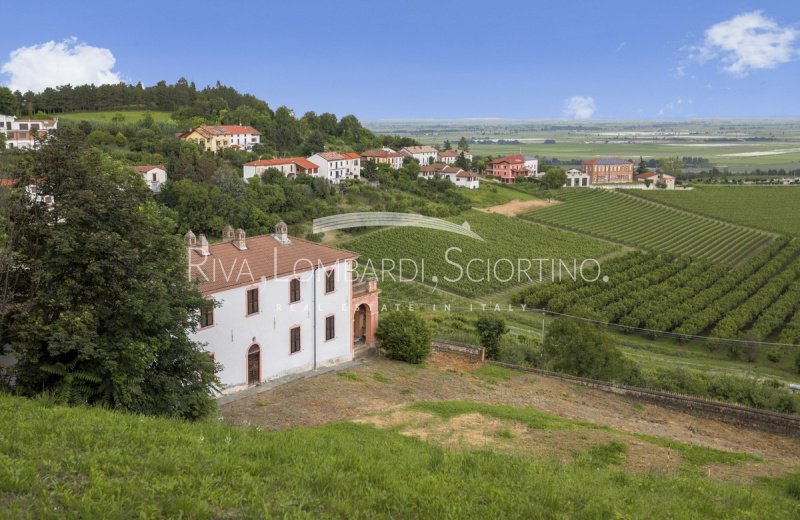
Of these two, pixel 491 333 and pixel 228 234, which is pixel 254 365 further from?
pixel 491 333

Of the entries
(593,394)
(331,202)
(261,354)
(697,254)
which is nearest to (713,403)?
(593,394)

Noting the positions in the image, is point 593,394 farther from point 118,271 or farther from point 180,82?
point 180,82

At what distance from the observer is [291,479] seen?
911 cm

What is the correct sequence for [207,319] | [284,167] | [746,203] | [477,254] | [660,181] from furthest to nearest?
[660,181], [746,203], [284,167], [477,254], [207,319]

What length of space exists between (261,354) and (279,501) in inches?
613

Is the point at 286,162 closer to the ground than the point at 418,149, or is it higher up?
closer to the ground

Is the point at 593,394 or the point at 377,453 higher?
the point at 377,453

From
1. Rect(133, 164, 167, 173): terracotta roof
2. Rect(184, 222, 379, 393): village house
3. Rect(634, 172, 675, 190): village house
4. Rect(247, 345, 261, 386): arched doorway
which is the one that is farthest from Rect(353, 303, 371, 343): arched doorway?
Rect(634, 172, 675, 190): village house

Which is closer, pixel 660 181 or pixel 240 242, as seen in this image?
pixel 240 242

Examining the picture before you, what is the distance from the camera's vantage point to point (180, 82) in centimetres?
13000

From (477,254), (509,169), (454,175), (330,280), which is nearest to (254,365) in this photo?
(330,280)

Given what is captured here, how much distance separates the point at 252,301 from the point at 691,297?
40.0 metres

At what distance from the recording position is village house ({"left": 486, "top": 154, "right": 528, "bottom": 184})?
122 meters

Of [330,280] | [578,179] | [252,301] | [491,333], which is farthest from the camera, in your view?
[578,179]
